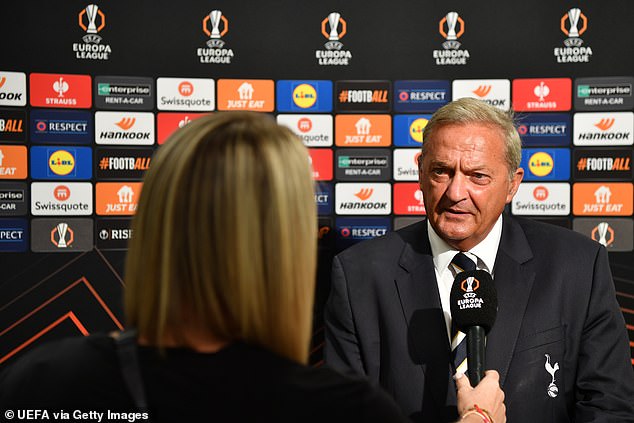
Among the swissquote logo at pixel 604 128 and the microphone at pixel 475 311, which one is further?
the swissquote logo at pixel 604 128

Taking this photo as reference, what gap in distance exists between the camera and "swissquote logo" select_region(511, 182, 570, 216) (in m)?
2.13

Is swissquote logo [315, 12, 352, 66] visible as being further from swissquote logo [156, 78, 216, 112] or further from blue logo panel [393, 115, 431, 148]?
swissquote logo [156, 78, 216, 112]

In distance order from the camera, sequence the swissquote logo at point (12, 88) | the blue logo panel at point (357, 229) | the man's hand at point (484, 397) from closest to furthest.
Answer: the man's hand at point (484, 397), the swissquote logo at point (12, 88), the blue logo panel at point (357, 229)

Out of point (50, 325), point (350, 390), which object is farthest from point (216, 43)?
point (350, 390)

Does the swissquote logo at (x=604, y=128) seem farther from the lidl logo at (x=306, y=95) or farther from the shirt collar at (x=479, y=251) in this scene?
the lidl logo at (x=306, y=95)

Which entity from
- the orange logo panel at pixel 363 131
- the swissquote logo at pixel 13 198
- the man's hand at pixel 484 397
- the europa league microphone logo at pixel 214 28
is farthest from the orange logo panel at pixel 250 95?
the man's hand at pixel 484 397

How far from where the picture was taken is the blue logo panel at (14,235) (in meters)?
2.08

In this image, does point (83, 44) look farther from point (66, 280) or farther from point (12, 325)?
point (12, 325)

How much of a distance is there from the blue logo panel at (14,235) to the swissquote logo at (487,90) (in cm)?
149

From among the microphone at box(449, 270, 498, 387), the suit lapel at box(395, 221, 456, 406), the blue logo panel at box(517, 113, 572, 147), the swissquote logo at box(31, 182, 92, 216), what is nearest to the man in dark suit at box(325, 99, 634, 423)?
the suit lapel at box(395, 221, 456, 406)

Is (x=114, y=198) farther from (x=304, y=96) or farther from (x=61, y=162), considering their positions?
(x=304, y=96)

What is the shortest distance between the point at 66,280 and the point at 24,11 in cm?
89

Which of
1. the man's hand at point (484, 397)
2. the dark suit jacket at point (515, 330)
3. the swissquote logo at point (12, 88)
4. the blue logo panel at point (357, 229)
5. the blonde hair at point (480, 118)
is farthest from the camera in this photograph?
the blue logo panel at point (357, 229)

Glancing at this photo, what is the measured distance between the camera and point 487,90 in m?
2.12
